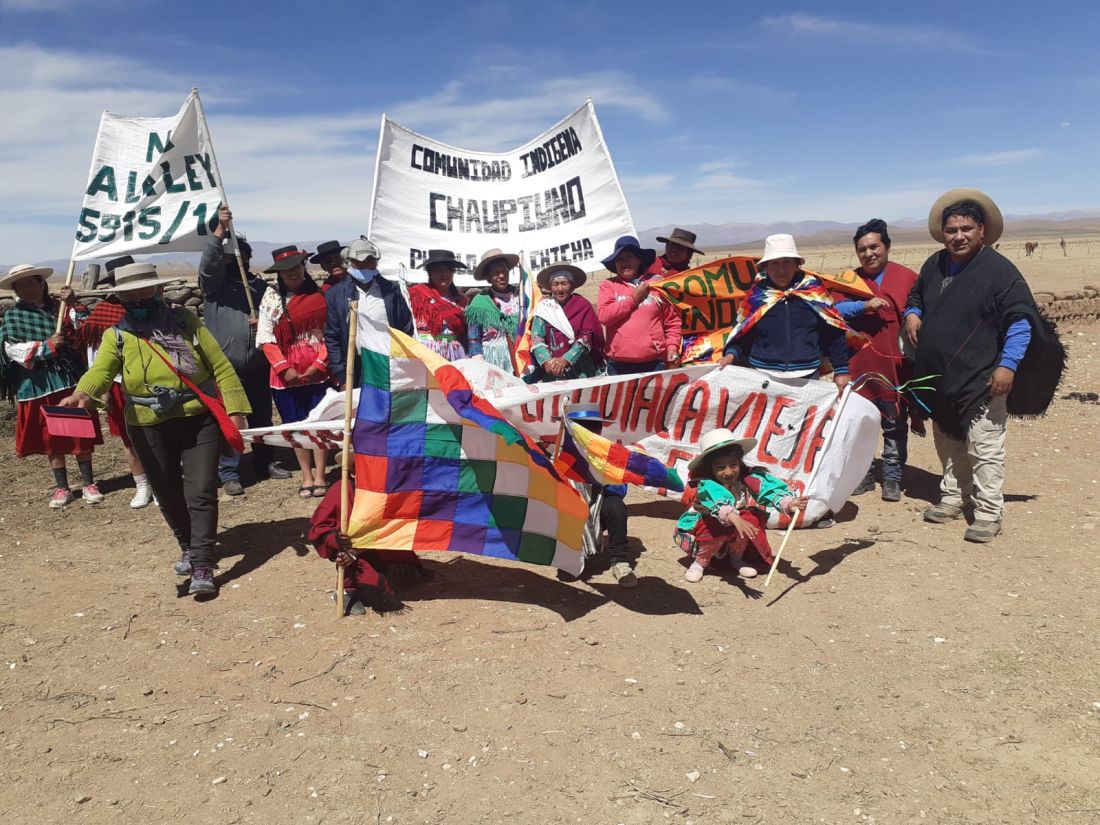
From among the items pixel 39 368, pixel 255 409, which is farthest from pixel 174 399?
pixel 39 368

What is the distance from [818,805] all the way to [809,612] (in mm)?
1792

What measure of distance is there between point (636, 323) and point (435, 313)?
183cm

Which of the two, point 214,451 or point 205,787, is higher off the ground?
→ point 214,451

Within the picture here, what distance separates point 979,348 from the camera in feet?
18.7

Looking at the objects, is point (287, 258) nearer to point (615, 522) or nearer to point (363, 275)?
point (363, 275)

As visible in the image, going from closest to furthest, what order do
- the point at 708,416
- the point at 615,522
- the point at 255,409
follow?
the point at 615,522
the point at 708,416
the point at 255,409

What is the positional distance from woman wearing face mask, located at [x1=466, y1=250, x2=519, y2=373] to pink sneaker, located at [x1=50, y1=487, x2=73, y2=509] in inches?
167

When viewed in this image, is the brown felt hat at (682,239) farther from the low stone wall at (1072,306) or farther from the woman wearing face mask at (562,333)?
the low stone wall at (1072,306)

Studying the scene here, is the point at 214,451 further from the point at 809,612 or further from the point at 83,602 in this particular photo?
the point at 809,612

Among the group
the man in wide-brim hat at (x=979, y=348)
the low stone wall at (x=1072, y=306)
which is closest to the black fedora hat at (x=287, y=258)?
the man in wide-brim hat at (x=979, y=348)

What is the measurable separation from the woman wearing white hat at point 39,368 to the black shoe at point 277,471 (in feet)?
5.24

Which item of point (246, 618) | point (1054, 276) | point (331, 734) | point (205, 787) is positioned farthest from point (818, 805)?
point (1054, 276)

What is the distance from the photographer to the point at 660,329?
6676 mm

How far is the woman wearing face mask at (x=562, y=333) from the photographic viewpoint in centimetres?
661
